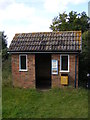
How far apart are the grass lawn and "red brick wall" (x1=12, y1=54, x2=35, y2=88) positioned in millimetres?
1389

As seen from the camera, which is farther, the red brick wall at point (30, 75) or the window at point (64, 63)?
the window at point (64, 63)

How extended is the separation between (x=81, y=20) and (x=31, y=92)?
2453 cm

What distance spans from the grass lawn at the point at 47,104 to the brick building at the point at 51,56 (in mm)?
1169

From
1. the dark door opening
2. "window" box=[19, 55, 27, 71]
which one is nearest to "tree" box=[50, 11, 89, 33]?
the dark door opening

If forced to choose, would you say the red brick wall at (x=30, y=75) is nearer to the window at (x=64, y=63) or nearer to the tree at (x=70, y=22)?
the window at (x=64, y=63)

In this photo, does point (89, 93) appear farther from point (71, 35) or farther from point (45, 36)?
point (45, 36)

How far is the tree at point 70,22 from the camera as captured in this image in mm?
31891

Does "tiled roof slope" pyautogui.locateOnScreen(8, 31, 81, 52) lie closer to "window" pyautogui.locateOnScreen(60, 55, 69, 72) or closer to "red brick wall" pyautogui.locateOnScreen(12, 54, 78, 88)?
"red brick wall" pyautogui.locateOnScreen(12, 54, 78, 88)

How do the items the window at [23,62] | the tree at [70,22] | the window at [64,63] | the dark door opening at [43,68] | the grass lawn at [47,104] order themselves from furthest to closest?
the tree at [70,22] → the dark door opening at [43,68] → the window at [23,62] → the window at [64,63] → the grass lawn at [47,104]

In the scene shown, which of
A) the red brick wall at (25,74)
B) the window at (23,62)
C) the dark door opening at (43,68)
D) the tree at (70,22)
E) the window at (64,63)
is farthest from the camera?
the tree at (70,22)

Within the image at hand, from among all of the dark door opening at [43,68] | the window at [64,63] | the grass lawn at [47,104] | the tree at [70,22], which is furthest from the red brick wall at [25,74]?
the tree at [70,22]

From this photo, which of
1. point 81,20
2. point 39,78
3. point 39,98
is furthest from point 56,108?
point 81,20

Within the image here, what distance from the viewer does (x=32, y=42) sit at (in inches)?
536

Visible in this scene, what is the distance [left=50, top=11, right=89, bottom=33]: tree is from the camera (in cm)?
3189
